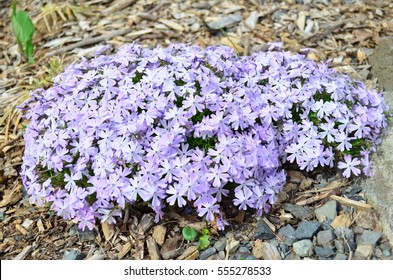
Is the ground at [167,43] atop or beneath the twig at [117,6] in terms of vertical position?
beneath

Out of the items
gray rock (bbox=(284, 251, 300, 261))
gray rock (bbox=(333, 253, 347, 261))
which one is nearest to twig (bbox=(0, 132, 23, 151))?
gray rock (bbox=(284, 251, 300, 261))

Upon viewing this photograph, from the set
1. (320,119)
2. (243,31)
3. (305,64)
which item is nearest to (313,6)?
(243,31)

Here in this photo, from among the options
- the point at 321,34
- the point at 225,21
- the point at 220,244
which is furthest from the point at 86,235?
the point at 321,34

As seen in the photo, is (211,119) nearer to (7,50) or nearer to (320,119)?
(320,119)

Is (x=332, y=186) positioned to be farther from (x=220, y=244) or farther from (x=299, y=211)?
(x=220, y=244)

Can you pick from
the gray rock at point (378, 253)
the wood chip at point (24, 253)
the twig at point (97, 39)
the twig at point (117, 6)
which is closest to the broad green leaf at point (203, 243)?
the gray rock at point (378, 253)

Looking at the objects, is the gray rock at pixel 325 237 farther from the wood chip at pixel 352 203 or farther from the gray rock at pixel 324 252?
the wood chip at pixel 352 203
